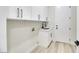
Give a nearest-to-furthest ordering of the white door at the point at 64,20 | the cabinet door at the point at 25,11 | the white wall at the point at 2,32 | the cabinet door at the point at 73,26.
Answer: the white wall at the point at 2,32 < the cabinet door at the point at 25,11 < the white door at the point at 64,20 < the cabinet door at the point at 73,26

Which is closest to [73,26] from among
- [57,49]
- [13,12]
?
[57,49]

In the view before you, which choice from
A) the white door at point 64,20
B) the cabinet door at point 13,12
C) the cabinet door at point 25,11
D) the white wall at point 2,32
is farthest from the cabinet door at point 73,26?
the white wall at point 2,32

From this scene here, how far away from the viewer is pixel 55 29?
2.00 m

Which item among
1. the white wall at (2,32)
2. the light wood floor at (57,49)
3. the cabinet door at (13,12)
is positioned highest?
the cabinet door at (13,12)

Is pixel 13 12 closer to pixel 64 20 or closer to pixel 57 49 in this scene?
pixel 57 49

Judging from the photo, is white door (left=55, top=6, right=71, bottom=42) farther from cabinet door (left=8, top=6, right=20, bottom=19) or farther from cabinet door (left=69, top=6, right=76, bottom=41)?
cabinet door (left=8, top=6, right=20, bottom=19)

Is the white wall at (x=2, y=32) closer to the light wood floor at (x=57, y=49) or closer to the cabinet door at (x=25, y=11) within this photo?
the cabinet door at (x=25, y=11)

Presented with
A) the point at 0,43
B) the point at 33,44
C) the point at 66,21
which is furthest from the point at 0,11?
the point at 66,21

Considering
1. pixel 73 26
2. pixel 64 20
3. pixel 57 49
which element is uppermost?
pixel 64 20

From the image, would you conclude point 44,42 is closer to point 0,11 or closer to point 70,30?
point 70,30

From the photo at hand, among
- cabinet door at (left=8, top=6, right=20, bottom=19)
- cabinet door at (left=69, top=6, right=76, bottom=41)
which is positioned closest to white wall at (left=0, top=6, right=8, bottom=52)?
cabinet door at (left=8, top=6, right=20, bottom=19)

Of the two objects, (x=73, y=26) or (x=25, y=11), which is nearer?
(x=25, y=11)

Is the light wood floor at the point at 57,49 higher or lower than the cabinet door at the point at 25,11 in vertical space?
lower
